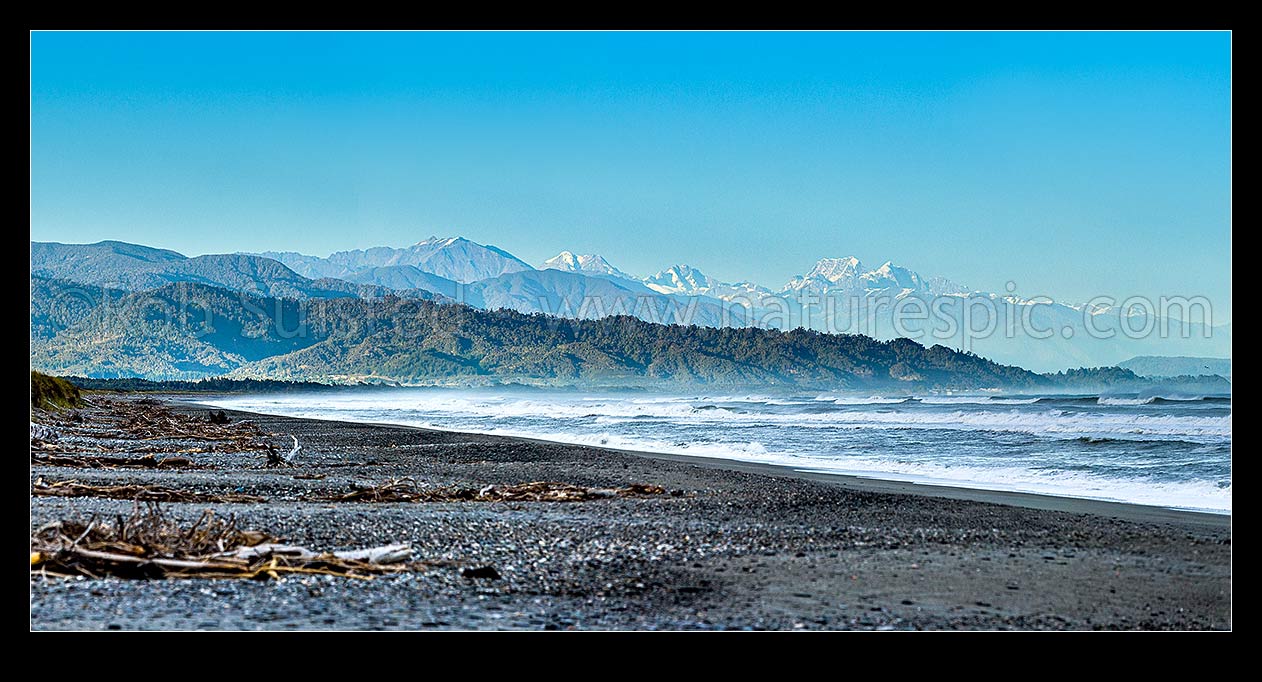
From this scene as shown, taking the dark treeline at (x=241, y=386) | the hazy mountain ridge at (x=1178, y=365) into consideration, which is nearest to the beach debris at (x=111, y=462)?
the hazy mountain ridge at (x=1178, y=365)

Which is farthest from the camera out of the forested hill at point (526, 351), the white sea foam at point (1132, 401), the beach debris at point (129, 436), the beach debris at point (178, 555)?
the forested hill at point (526, 351)

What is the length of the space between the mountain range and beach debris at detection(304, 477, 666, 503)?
11.2ft

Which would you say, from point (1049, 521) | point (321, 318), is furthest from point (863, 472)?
point (321, 318)

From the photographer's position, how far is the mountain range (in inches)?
536

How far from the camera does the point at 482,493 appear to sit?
36.2 ft

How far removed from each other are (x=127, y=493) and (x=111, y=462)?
419 cm

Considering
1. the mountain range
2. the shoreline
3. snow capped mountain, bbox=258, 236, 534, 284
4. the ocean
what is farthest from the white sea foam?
the shoreline

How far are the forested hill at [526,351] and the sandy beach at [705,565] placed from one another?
59776 mm

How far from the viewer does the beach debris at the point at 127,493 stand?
942 centimetres

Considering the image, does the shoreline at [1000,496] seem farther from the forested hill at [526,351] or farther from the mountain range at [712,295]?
the forested hill at [526,351]

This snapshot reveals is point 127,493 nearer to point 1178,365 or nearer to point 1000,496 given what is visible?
point 1000,496
